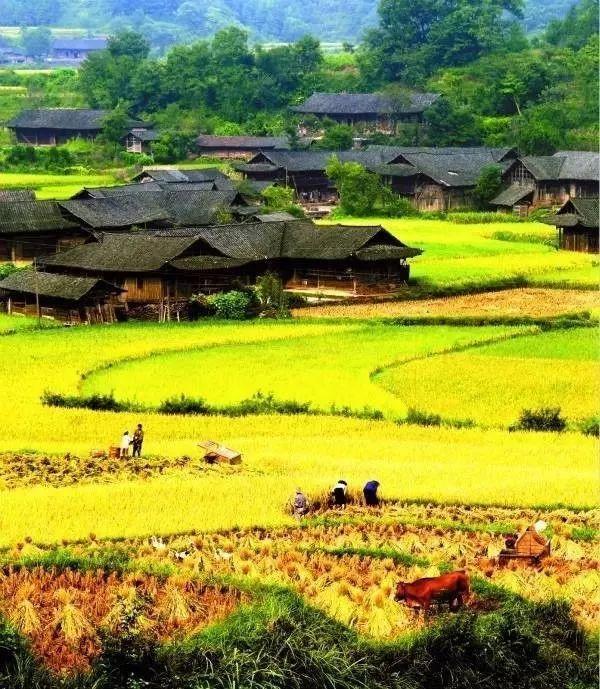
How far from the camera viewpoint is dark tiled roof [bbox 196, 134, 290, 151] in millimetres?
84750

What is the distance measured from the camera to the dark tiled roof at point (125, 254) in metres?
41.4

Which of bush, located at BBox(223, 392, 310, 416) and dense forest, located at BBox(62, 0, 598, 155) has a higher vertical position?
dense forest, located at BBox(62, 0, 598, 155)

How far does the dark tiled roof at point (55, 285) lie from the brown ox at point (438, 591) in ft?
87.5

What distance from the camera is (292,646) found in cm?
1130

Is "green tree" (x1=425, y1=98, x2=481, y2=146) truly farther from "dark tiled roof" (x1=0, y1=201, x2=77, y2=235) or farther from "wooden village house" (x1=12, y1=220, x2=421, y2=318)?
"wooden village house" (x1=12, y1=220, x2=421, y2=318)

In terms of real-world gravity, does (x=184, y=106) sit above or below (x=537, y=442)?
above

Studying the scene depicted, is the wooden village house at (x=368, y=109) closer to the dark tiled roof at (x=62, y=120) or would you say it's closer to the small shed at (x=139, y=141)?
the small shed at (x=139, y=141)

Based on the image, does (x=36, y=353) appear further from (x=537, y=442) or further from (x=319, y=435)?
(x=537, y=442)

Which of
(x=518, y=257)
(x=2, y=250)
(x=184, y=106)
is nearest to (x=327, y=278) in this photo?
(x=518, y=257)

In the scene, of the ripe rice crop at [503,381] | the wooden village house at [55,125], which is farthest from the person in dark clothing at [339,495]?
the wooden village house at [55,125]

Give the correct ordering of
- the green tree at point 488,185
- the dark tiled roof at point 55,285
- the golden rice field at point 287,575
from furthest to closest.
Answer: the green tree at point 488,185 < the dark tiled roof at point 55,285 < the golden rice field at point 287,575

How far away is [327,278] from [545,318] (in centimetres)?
976

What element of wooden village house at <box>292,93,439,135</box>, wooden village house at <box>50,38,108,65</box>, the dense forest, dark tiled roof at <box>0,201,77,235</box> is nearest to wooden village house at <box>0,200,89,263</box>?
dark tiled roof at <box>0,201,77,235</box>

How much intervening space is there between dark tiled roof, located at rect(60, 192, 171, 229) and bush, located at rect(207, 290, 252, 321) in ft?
45.5
